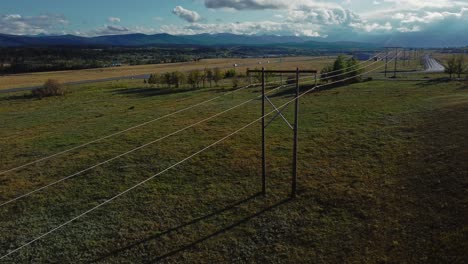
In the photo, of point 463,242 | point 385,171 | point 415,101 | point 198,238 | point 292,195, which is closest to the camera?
point 463,242

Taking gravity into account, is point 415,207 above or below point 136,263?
above

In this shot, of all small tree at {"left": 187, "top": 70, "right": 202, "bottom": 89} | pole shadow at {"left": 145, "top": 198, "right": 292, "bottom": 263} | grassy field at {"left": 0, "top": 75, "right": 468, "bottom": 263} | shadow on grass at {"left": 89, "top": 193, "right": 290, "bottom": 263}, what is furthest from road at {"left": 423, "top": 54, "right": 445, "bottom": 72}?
shadow on grass at {"left": 89, "top": 193, "right": 290, "bottom": 263}

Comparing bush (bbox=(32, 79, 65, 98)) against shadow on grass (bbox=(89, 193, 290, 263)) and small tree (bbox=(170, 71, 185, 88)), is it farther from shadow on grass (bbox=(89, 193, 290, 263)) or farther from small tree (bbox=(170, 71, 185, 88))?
shadow on grass (bbox=(89, 193, 290, 263))

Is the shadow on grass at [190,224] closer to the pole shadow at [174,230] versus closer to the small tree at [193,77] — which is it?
the pole shadow at [174,230]

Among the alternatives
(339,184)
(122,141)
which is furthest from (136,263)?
(122,141)

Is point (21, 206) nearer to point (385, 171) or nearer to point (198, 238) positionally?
point (198, 238)

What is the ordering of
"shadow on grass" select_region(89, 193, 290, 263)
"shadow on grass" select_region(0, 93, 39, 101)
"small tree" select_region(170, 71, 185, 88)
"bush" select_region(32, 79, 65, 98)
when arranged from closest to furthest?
"shadow on grass" select_region(89, 193, 290, 263)
"shadow on grass" select_region(0, 93, 39, 101)
"bush" select_region(32, 79, 65, 98)
"small tree" select_region(170, 71, 185, 88)

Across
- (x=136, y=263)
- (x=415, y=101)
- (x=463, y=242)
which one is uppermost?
(x=415, y=101)

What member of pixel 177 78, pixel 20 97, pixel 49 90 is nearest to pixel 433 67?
pixel 177 78
